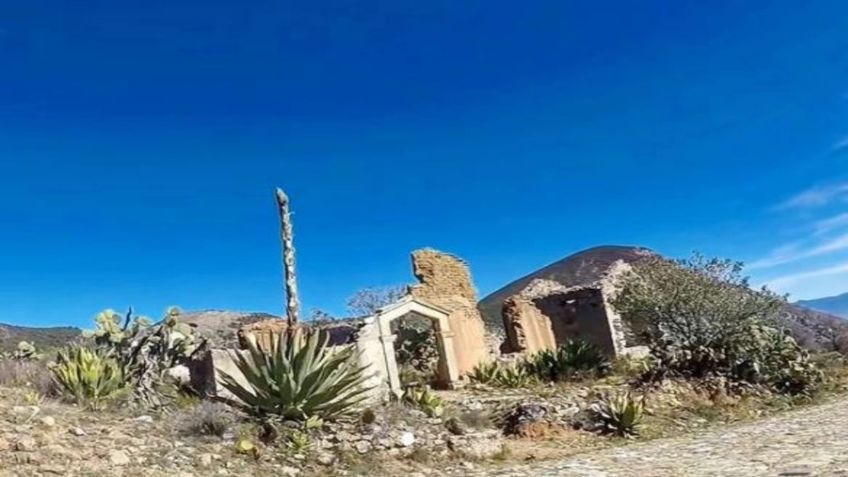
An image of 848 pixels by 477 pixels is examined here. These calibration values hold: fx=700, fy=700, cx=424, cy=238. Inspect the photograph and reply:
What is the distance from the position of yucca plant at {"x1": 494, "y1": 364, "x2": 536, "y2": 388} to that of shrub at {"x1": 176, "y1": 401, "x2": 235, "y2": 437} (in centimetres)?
1035

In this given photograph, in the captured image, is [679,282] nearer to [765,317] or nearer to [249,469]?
[765,317]

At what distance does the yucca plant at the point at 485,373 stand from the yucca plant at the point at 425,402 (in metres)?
7.67

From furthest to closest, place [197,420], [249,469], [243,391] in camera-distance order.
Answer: [243,391] → [197,420] → [249,469]

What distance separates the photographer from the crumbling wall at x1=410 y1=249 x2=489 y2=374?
23922mm

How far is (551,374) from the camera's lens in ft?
63.3

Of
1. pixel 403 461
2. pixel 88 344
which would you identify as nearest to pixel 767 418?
pixel 403 461

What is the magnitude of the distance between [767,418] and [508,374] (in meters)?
7.49

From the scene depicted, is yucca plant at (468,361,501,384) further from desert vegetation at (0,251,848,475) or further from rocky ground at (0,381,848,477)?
rocky ground at (0,381,848,477)

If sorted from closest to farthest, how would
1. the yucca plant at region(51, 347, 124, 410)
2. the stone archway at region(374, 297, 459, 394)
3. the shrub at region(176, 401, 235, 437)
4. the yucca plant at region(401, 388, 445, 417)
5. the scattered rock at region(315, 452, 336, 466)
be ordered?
the scattered rock at region(315, 452, 336, 466), the shrub at region(176, 401, 235, 437), the yucca plant at region(51, 347, 124, 410), the yucca plant at region(401, 388, 445, 417), the stone archway at region(374, 297, 459, 394)

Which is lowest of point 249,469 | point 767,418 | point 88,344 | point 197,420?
point 767,418

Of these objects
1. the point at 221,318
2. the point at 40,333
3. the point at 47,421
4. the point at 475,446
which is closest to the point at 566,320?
the point at 475,446

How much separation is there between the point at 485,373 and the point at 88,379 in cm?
1268

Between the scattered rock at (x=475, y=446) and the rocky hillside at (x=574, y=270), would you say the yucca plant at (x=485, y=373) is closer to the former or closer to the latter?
the scattered rock at (x=475, y=446)

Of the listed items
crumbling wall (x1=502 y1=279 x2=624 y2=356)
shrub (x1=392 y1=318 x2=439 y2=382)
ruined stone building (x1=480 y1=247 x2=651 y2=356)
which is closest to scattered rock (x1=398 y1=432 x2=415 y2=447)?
shrub (x1=392 y1=318 x2=439 y2=382)
